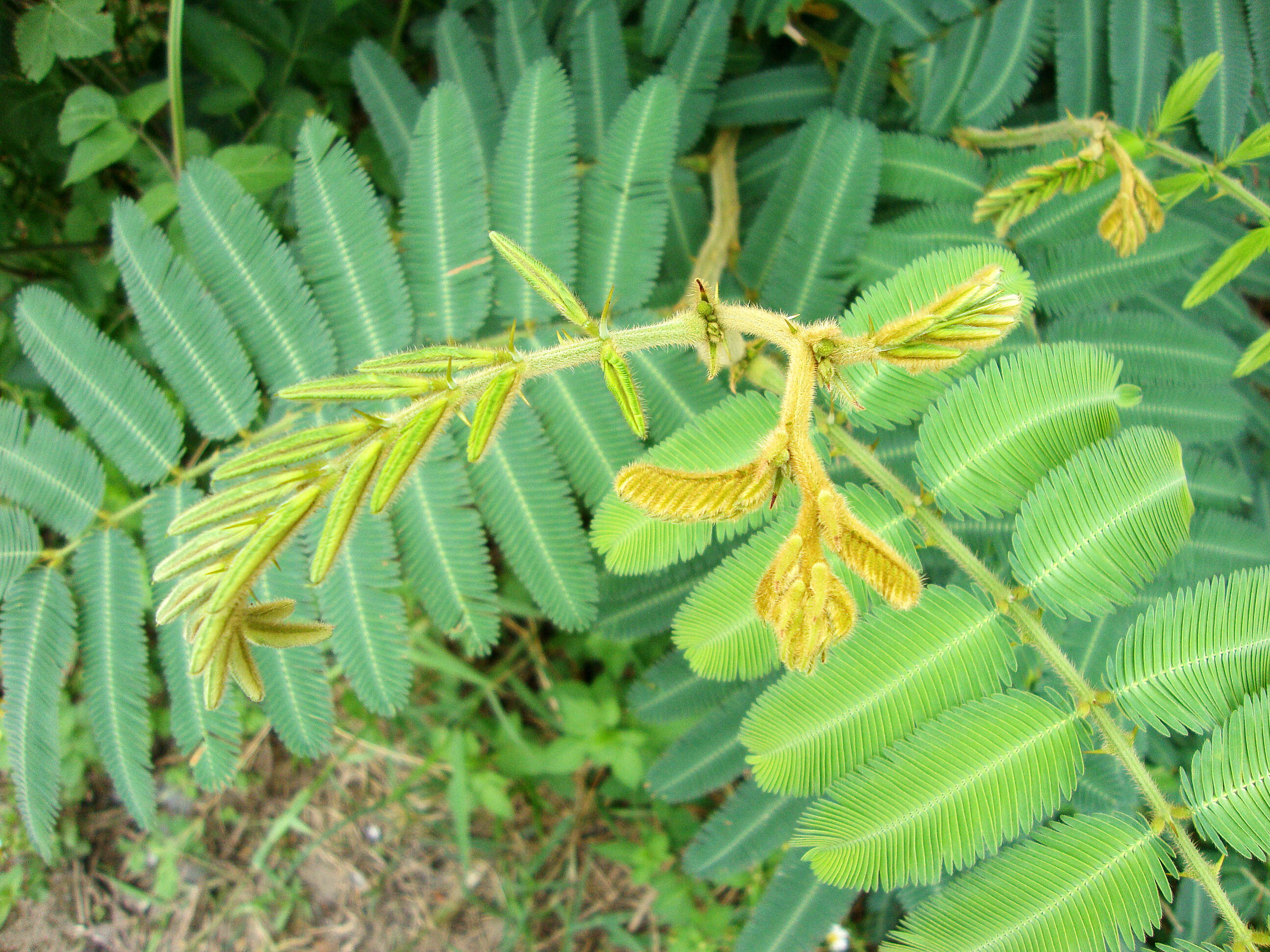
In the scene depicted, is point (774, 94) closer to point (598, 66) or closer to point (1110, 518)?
point (598, 66)

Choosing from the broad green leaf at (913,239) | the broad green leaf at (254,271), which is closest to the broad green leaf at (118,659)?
the broad green leaf at (254,271)

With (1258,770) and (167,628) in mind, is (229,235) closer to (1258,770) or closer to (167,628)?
(167,628)

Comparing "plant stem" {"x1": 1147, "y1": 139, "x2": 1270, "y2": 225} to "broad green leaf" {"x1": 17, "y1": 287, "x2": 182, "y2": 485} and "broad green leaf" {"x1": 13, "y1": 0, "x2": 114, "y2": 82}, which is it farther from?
"broad green leaf" {"x1": 13, "y1": 0, "x2": 114, "y2": 82}

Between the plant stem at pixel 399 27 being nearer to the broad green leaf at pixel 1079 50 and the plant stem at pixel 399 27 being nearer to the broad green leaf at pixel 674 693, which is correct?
the broad green leaf at pixel 1079 50

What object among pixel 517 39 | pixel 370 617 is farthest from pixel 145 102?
pixel 370 617

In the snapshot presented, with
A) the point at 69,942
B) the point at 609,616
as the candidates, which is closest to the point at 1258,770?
the point at 609,616

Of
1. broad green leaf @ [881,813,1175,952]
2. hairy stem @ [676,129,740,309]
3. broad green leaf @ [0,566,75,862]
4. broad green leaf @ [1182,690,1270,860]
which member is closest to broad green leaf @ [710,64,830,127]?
hairy stem @ [676,129,740,309]

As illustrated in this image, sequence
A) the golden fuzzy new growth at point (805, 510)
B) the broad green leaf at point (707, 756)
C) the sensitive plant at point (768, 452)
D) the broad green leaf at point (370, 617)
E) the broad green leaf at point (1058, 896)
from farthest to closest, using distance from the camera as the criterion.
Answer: the broad green leaf at point (707, 756), the broad green leaf at point (370, 617), the broad green leaf at point (1058, 896), the sensitive plant at point (768, 452), the golden fuzzy new growth at point (805, 510)

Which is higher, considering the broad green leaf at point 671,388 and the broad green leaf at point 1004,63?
the broad green leaf at point 1004,63
